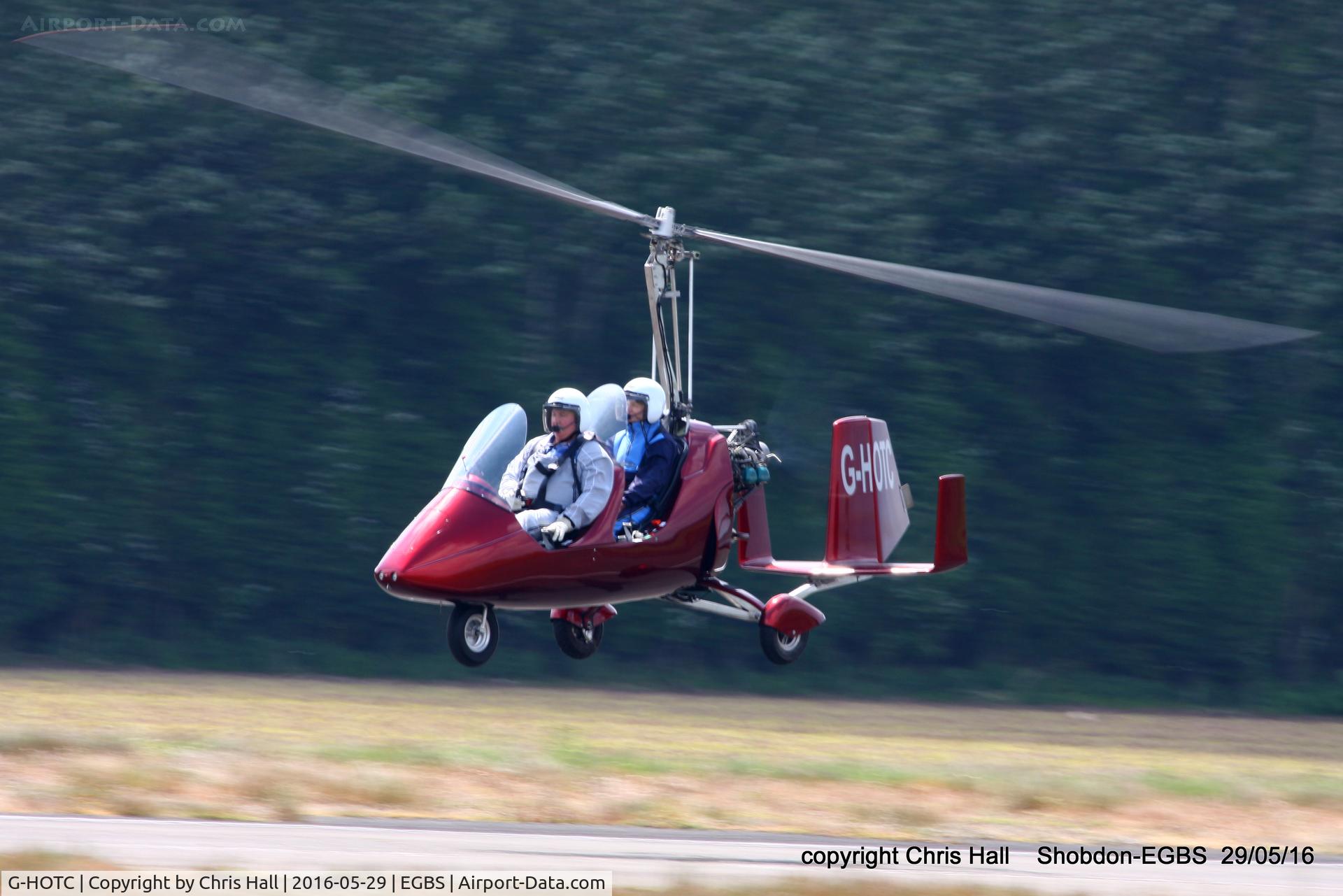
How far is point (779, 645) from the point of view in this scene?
11039 millimetres

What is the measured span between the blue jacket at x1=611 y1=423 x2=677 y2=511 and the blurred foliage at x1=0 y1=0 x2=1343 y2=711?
8.33 meters

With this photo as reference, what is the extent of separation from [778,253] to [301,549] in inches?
450

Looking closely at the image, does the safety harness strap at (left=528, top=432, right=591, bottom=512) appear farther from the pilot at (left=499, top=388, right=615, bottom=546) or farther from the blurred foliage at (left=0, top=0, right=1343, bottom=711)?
the blurred foliage at (left=0, top=0, right=1343, bottom=711)

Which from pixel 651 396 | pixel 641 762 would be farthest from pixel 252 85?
pixel 641 762

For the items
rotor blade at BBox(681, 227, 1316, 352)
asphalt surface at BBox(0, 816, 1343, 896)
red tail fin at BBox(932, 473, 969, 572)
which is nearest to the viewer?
rotor blade at BBox(681, 227, 1316, 352)

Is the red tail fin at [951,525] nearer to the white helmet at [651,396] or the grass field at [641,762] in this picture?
the grass field at [641,762]

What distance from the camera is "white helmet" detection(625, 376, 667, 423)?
1009cm

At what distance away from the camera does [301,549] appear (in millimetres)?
18875

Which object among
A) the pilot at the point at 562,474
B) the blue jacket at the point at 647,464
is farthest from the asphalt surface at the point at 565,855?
the blue jacket at the point at 647,464

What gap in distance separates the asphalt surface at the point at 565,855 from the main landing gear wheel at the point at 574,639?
1086 mm

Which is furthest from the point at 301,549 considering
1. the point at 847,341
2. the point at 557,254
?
the point at 847,341

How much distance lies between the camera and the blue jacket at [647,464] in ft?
33.3

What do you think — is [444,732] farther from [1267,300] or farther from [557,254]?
[1267,300]
